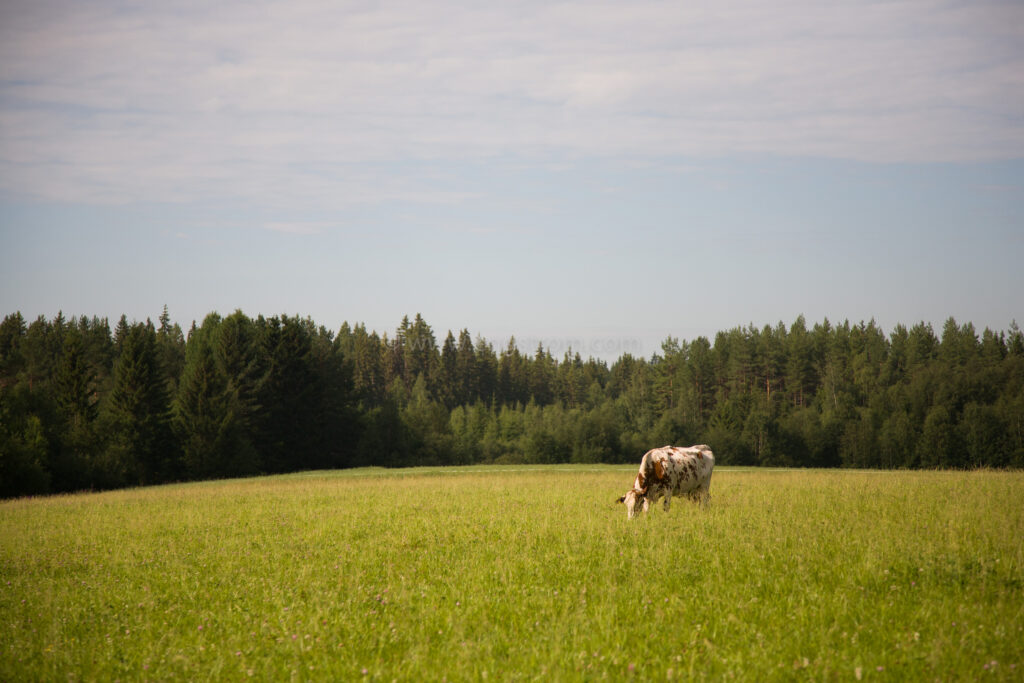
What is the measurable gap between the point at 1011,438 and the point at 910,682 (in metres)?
78.2

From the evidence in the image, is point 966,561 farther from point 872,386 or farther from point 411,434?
point 872,386

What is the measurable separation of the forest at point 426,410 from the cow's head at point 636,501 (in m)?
43.3

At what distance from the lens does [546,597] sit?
968 cm

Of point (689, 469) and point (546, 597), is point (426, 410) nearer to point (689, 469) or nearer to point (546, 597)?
point (689, 469)

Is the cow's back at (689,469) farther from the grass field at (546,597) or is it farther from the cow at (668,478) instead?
the grass field at (546,597)

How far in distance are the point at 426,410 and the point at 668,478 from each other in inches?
3309

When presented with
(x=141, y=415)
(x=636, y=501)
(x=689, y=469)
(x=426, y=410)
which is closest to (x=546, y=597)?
(x=636, y=501)

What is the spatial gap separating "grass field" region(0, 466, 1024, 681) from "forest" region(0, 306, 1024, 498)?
130ft

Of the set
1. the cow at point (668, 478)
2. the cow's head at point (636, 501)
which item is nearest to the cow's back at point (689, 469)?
the cow at point (668, 478)

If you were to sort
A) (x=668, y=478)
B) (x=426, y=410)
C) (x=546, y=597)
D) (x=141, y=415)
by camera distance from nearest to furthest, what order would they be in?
(x=546, y=597), (x=668, y=478), (x=141, y=415), (x=426, y=410)

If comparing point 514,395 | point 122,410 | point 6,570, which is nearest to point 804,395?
point 514,395

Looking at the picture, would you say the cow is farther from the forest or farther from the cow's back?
the forest

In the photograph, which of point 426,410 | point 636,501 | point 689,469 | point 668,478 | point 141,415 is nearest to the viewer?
point 636,501

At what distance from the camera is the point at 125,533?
17.5m
